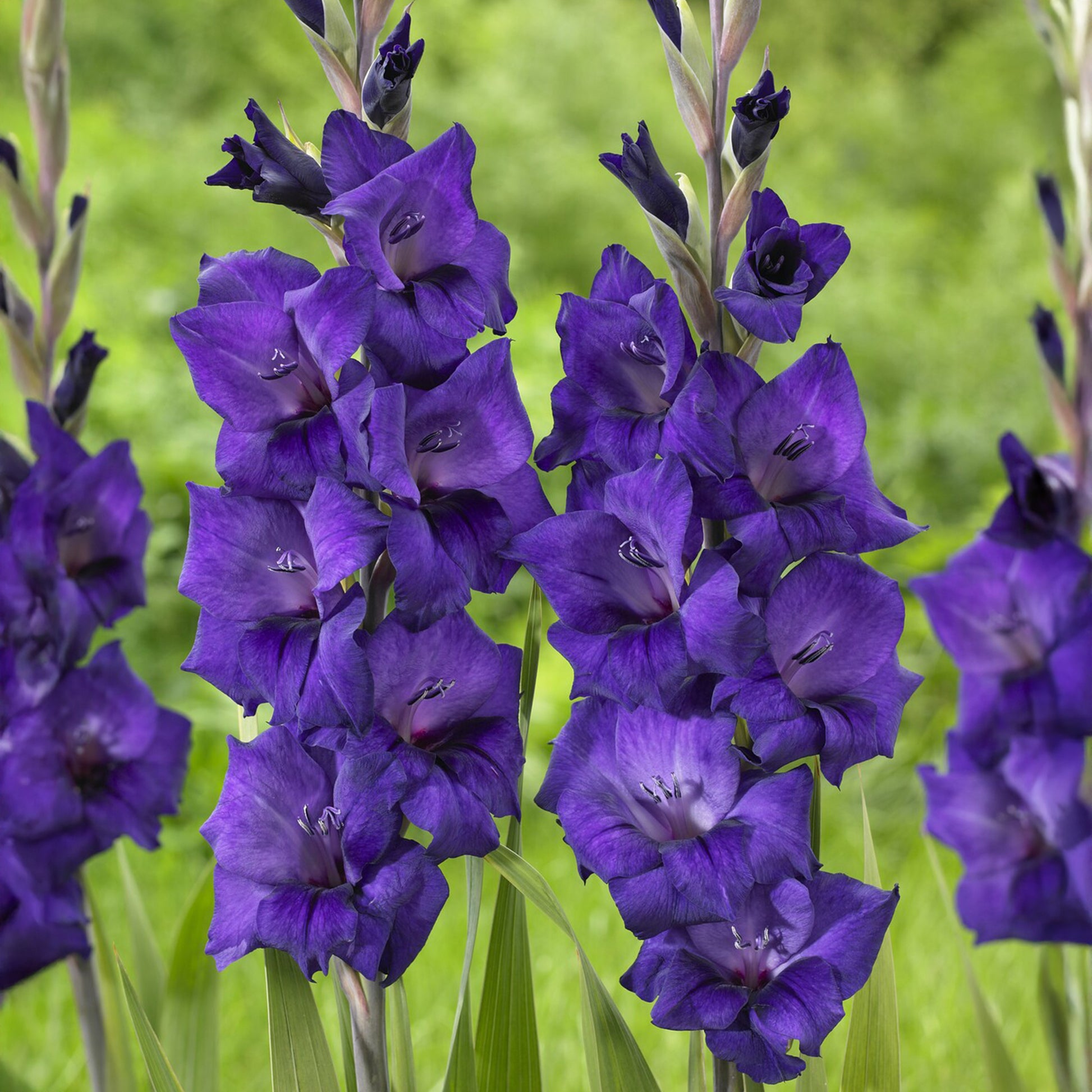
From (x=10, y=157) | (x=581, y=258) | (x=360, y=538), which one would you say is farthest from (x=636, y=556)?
(x=581, y=258)

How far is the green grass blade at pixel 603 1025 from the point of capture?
676 mm

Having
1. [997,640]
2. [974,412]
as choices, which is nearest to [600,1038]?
[997,640]

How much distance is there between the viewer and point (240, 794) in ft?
2.19

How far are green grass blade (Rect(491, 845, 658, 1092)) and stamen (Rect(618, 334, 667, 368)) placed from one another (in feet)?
0.92

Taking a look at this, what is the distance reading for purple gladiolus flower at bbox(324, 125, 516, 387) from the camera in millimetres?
640

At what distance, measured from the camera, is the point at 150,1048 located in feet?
2.39

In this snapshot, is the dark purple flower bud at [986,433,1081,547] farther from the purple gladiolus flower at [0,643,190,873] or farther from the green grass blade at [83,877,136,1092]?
the green grass blade at [83,877,136,1092]

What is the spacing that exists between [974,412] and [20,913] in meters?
2.68

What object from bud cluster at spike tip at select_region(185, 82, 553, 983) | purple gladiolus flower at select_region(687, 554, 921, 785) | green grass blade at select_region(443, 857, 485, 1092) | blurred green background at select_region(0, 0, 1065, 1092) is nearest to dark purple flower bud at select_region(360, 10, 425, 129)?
bud cluster at spike tip at select_region(185, 82, 553, 983)

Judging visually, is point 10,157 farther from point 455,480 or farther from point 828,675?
point 828,675

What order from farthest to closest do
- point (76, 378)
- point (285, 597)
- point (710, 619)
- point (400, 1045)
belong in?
point (76, 378) → point (400, 1045) → point (285, 597) → point (710, 619)

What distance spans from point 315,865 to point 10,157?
58 cm

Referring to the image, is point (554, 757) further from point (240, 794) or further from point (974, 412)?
point (974, 412)

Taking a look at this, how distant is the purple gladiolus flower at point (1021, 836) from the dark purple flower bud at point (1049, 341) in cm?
22
